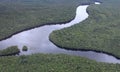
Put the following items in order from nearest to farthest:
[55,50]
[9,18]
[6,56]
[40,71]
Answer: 1. [40,71]
2. [6,56]
3. [55,50]
4. [9,18]

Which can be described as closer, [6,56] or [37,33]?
[6,56]

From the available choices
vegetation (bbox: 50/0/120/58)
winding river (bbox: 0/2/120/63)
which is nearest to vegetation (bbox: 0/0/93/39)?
winding river (bbox: 0/2/120/63)

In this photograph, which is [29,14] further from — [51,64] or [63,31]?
[51,64]

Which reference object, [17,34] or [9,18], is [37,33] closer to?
[17,34]

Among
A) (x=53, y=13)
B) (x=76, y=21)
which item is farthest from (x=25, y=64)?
(x=53, y=13)

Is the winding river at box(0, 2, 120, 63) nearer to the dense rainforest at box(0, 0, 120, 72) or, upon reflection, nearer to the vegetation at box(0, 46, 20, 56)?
the vegetation at box(0, 46, 20, 56)

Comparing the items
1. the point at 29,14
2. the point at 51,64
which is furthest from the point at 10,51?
the point at 29,14

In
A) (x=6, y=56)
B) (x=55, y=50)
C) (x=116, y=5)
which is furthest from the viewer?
(x=116, y=5)
